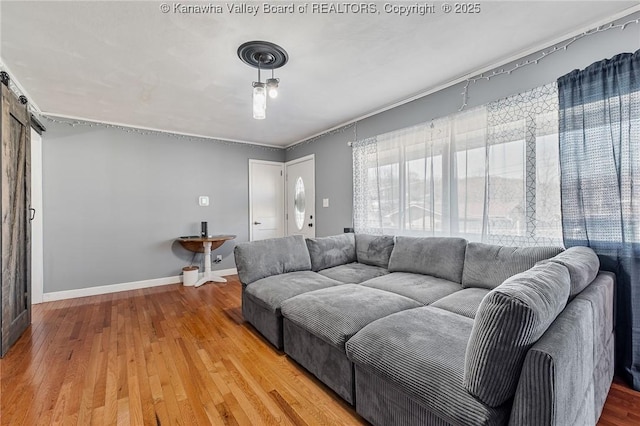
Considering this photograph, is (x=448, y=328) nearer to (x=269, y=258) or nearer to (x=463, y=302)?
(x=463, y=302)

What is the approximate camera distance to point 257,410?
1.62 m

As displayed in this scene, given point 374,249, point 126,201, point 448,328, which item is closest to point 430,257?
point 374,249

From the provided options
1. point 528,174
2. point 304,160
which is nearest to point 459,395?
point 528,174

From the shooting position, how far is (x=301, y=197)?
5227mm

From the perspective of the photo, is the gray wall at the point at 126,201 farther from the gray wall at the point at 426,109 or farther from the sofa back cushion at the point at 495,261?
the sofa back cushion at the point at 495,261

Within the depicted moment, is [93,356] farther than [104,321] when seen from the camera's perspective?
No

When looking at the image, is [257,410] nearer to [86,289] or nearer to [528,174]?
[528,174]

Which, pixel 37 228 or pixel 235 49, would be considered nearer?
pixel 235 49

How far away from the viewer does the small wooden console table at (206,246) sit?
423 centimetres

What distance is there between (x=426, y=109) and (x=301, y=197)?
269 cm

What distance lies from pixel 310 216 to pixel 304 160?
0.99 metres

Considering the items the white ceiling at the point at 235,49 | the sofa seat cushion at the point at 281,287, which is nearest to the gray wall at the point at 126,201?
the white ceiling at the point at 235,49

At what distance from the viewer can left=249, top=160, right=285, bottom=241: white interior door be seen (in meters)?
5.25

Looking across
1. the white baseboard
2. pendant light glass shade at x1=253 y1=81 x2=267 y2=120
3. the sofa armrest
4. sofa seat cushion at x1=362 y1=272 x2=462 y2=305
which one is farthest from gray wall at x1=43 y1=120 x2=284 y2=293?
the sofa armrest
